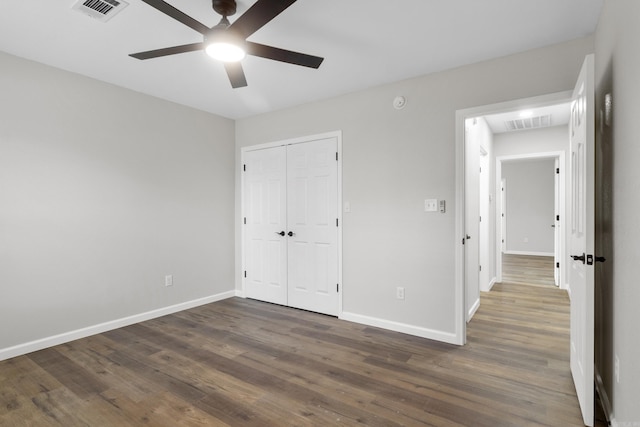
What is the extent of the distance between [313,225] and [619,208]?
2756mm

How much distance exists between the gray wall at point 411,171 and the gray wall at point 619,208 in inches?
23.4

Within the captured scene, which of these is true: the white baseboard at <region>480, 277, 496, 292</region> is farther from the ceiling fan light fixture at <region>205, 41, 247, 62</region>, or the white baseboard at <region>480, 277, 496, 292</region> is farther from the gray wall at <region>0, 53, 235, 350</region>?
the ceiling fan light fixture at <region>205, 41, 247, 62</region>

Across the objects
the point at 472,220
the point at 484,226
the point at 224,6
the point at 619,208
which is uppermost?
the point at 224,6

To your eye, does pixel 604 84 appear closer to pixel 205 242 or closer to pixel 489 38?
pixel 489 38

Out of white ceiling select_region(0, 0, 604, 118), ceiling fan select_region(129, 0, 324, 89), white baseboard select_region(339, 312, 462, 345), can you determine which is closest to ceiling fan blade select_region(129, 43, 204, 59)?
ceiling fan select_region(129, 0, 324, 89)

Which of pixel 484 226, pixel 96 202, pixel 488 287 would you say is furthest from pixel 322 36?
pixel 488 287

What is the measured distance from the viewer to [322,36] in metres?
2.46

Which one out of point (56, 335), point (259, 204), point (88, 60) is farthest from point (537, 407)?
point (88, 60)

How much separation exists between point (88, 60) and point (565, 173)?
5.98 meters

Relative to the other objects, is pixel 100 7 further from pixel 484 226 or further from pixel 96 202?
pixel 484 226

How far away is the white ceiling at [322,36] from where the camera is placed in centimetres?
212

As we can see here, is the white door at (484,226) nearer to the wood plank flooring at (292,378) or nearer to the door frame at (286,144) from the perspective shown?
the wood plank flooring at (292,378)

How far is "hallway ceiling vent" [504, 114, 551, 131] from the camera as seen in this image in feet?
15.0

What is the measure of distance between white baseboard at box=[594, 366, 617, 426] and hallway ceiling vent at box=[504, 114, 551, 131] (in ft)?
11.4
